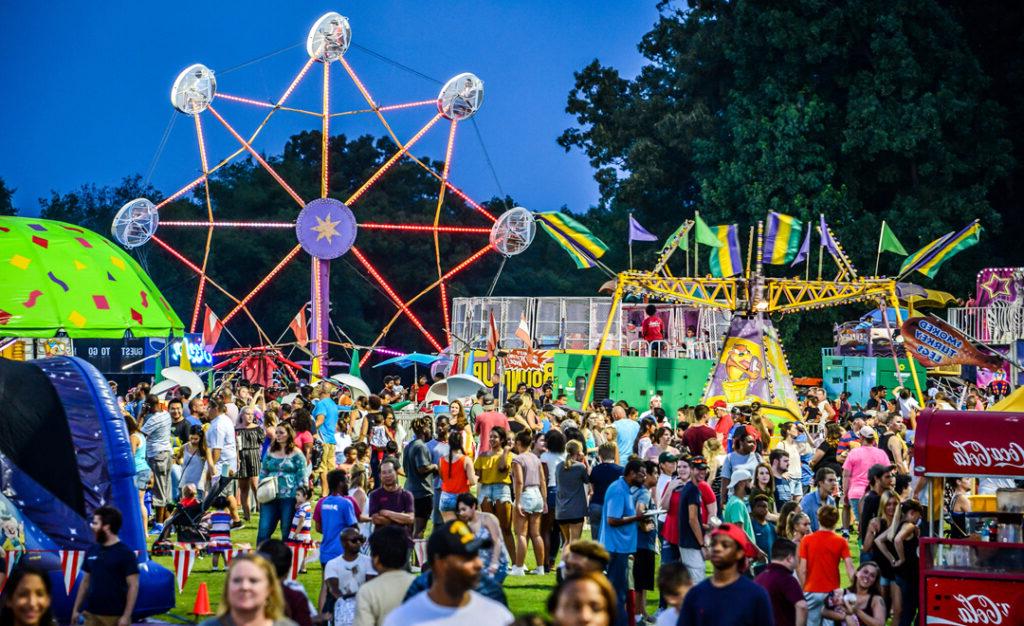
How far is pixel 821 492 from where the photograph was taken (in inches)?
546

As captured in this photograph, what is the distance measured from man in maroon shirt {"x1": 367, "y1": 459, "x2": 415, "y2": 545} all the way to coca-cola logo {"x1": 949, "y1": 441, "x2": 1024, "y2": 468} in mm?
4106

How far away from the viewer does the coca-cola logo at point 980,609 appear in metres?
11.3

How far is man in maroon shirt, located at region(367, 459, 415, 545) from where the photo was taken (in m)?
12.3

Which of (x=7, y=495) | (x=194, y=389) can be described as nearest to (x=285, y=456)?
(x=7, y=495)

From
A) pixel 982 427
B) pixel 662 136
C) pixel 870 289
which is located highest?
pixel 662 136

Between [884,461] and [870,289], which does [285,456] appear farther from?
[870,289]

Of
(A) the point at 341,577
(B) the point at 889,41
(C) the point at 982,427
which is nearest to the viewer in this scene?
(A) the point at 341,577

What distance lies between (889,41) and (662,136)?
8516 millimetres

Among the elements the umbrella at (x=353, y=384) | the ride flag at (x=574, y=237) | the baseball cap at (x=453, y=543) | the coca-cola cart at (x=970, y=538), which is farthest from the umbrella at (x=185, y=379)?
the baseball cap at (x=453, y=543)

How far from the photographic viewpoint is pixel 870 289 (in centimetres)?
3102

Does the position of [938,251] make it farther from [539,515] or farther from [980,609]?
[980,609]

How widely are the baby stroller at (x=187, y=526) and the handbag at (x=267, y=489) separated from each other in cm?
115

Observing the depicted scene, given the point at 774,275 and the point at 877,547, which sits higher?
the point at 774,275

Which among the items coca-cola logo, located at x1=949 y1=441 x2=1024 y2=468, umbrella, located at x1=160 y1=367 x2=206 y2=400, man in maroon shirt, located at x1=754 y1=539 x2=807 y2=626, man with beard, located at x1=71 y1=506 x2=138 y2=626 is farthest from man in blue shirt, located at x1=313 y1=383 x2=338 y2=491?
man in maroon shirt, located at x1=754 y1=539 x2=807 y2=626
